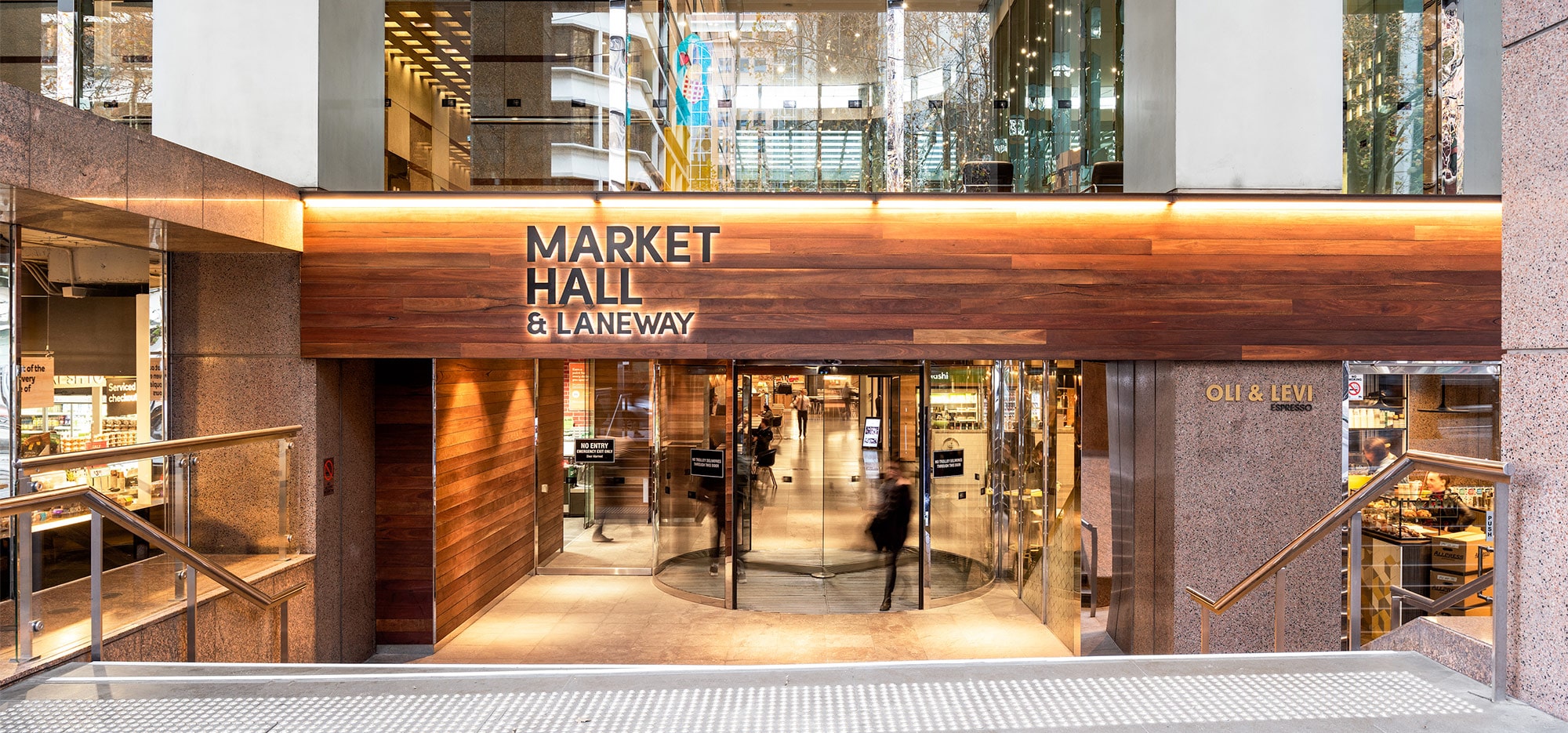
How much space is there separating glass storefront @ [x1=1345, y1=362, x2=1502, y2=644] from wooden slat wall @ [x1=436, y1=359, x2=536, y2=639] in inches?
264

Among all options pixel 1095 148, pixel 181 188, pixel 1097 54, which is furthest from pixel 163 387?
pixel 1097 54

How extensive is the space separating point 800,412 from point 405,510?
139 inches

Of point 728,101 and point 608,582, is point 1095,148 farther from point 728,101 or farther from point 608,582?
point 608,582

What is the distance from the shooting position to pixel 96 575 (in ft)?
12.3

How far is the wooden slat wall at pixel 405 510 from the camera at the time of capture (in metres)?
6.97

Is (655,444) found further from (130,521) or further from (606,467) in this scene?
(130,521)

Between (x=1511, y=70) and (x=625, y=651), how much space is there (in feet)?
21.2

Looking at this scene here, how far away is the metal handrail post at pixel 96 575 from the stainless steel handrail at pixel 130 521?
10 centimetres

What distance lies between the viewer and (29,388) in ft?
17.6

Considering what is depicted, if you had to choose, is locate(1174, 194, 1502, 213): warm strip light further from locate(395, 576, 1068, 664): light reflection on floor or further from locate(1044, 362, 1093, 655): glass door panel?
locate(395, 576, 1068, 664): light reflection on floor

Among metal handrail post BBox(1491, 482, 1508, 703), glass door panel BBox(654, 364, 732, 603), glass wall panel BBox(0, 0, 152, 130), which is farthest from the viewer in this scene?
glass door panel BBox(654, 364, 732, 603)

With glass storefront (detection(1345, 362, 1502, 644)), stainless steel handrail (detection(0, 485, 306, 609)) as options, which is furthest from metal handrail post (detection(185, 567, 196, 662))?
glass storefront (detection(1345, 362, 1502, 644))

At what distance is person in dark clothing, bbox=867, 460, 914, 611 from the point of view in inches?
339

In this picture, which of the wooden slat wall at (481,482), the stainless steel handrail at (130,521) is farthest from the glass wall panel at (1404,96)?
the stainless steel handrail at (130,521)
